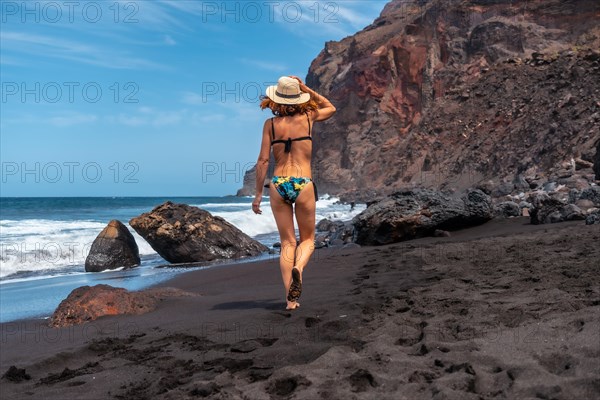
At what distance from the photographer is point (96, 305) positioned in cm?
510

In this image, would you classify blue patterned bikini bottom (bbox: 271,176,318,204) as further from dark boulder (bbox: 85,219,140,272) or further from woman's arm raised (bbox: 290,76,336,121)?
dark boulder (bbox: 85,219,140,272)

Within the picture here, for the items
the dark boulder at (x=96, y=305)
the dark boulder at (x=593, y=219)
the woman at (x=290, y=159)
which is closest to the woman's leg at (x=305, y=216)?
the woman at (x=290, y=159)

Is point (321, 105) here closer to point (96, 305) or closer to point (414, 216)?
point (96, 305)

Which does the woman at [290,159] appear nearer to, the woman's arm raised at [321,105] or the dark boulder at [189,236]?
the woman's arm raised at [321,105]

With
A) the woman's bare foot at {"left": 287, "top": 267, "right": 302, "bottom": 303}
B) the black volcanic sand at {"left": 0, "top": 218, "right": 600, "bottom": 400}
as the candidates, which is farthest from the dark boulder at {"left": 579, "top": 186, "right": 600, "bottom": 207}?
the woman's bare foot at {"left": 287, "top": 267, "right": 302, "bottom": 303}

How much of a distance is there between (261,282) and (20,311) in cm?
260

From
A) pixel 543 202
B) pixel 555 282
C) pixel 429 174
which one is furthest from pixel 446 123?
pixel 555 282

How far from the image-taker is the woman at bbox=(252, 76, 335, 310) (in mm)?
4711

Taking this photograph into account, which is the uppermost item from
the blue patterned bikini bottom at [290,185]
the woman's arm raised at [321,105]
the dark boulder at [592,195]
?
the woman's arm raised at [321,105]

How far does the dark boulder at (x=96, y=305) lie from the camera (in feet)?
16.4

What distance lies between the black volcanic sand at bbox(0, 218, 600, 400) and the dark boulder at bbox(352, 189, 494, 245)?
12.0 ft

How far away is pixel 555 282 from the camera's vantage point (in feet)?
14.2

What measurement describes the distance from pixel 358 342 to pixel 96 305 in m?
2.75

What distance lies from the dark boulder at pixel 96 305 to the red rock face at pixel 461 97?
16626mm
